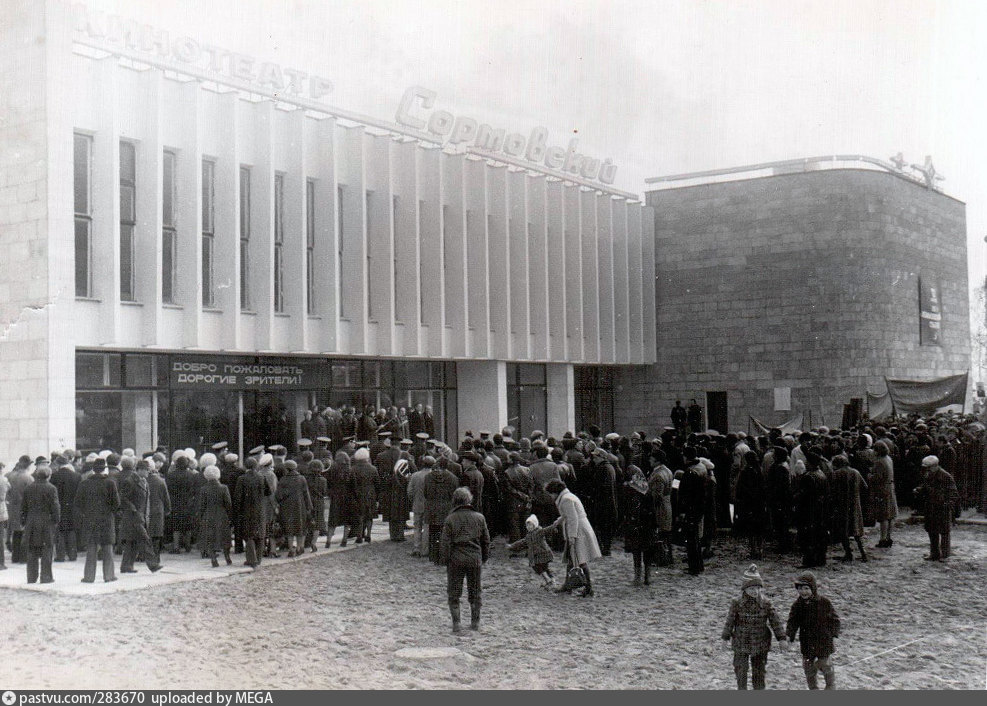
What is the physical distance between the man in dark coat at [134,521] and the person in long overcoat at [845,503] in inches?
417

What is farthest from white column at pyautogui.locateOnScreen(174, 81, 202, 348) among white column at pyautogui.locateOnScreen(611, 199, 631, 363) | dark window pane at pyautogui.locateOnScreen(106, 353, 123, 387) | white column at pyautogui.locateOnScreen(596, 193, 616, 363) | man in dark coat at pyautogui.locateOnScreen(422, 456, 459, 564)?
white column at pyautogui.locateOnScreen(611, 199, 631, 363)

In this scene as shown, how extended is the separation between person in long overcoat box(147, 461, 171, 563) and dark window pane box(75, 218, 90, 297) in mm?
6200

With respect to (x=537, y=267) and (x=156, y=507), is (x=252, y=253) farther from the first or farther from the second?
(x=537, y=267)

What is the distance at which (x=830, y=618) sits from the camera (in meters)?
8.02

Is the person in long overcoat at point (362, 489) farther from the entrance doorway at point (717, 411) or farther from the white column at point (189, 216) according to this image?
the entrance doorway at point (717, 411)

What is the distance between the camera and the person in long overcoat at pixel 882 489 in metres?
16.0

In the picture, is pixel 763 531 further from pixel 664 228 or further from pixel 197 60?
pixel 664 228

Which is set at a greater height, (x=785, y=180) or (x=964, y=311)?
(x=785, y=180)

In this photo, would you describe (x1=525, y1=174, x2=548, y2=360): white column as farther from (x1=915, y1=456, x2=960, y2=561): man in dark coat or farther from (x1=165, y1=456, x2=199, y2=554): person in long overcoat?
(x1=915, y1=456, x2=960, y2=561): man in dark coat

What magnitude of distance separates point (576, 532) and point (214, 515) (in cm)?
595

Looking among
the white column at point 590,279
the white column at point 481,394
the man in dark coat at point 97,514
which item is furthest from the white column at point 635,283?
the man in dark coat at point 97,514

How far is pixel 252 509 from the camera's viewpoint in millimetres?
14594

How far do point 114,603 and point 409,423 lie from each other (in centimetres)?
1592
